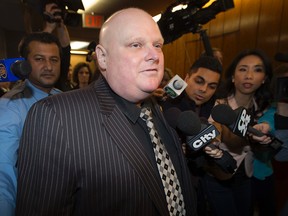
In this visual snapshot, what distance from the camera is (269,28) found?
3309 millimetres

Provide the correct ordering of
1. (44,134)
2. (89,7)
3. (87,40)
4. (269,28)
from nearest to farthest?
(44,134) → (269,28) → (89,7) → (87,40)

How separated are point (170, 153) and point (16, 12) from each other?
388 cm

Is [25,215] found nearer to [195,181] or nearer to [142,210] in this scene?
[142,210]

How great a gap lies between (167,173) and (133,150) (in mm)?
220

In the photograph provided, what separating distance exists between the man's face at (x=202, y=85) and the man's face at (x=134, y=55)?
3.09 feet

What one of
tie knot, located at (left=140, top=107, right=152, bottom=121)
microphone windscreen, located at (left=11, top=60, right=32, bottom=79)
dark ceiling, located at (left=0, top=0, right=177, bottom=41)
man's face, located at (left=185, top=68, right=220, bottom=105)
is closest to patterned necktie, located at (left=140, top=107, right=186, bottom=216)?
tie knot, located at (left=140, top=107, right=152, bottom=121)

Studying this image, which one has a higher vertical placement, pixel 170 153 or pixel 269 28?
pixel 269 28

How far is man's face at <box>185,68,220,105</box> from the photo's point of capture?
1.82 metres

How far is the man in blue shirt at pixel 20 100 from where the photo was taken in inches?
37.9

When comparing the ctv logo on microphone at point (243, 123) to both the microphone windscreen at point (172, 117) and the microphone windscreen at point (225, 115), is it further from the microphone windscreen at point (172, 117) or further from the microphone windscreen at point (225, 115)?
the microphone windscreen at point (172, 117)

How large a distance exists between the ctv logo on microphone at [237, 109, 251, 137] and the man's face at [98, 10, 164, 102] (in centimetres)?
49

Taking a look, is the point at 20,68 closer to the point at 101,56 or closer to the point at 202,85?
the point at 101,56

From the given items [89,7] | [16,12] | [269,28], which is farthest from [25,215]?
[89,7]

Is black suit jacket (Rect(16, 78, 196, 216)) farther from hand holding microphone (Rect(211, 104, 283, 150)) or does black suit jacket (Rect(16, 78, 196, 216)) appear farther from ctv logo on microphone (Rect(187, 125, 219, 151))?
hand holding microphone (Rect(211, 104, 283, 150))
